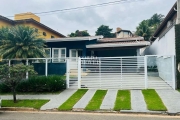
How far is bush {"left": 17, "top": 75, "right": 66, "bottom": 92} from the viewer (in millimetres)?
9711

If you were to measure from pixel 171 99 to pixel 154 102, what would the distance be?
94 centimetres

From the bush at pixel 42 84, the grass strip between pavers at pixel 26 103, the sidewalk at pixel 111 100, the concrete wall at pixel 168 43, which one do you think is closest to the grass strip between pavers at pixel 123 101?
the sidewalk at pixel 111 100

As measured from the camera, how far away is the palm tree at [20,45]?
11.2 m

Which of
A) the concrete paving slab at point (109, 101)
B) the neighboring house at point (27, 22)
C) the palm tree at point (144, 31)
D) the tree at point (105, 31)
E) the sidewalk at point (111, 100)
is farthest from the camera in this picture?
the tree at point (105, 31)

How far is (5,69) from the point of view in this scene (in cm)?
823

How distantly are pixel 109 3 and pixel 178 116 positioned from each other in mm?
10278

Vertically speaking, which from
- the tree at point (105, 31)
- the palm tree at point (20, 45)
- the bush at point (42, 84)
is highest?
the tree at point (105, 31)

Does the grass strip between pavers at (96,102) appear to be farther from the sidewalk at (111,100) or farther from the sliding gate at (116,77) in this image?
the sliding gate at (116,77)

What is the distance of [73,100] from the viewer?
26.1 ft

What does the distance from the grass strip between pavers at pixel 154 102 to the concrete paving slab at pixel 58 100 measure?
150 inches

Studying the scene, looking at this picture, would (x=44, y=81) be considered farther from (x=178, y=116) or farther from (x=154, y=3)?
(x=154, y=3)

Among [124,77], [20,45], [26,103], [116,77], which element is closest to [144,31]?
[124,77]

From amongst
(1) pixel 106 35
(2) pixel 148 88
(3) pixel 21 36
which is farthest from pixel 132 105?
(1) pixel 106 35

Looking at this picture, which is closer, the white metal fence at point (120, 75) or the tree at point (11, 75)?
the tree at point (11, 75)
